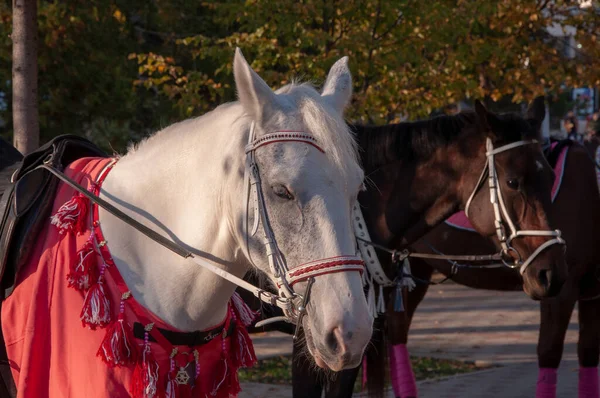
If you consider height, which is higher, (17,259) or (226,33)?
(226,33)

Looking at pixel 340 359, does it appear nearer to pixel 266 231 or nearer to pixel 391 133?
pixel 266 231

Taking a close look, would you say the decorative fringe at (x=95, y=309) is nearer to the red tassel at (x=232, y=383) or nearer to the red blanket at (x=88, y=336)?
the red blanket at (x=88, y=336)

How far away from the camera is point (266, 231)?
106 inches

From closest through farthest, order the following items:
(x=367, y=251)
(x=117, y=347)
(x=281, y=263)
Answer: (x=281, y=263)
(x=117, y=347)
(x=367, y=251)

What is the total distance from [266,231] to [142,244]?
0.56 meters

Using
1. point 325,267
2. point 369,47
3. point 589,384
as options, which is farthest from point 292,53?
point 325,267

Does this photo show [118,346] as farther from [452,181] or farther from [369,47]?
[369,47]

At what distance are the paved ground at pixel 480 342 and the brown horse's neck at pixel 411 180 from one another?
2.65 metres

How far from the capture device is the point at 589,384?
21.1 feet

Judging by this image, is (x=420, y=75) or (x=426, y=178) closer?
(x=426, y=178)

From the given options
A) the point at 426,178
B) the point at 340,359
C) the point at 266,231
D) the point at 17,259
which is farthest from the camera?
the point at 426,178

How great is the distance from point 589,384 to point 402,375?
4.39 ft

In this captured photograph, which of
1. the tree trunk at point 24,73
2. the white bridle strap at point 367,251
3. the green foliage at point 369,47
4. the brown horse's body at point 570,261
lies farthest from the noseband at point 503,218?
the green foliage at point 369,47

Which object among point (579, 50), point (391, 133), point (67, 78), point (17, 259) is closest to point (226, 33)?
point (67, 78)
